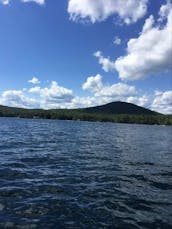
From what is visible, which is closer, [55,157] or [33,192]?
[33,192]

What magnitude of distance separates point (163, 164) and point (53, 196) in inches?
701

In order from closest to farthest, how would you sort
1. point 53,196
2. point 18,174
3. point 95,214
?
point 95,214
point 53,196
point 18,174

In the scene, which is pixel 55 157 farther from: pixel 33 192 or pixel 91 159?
pixel 33 192

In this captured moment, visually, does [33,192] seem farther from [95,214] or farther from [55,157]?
[55,157]

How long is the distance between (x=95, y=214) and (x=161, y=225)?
10.3 feet

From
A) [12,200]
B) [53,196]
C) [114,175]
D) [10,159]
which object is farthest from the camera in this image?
[10,159]

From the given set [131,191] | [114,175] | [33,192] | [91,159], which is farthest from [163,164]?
[33,192]

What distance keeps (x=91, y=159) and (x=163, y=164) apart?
7.72m

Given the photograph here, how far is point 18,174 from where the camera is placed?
73.5 feet

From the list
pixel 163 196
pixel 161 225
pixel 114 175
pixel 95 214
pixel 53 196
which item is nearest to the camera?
pixel 161 225

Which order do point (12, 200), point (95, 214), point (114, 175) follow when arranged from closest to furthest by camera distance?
point (95, 214) < point (12, 200) < point (114, 175)

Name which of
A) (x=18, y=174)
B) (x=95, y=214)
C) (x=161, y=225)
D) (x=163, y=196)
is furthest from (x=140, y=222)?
(x=18, y=174)

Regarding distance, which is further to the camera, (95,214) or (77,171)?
(77,171)

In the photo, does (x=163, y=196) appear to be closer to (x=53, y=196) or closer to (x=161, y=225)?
(x=161, y=225)
